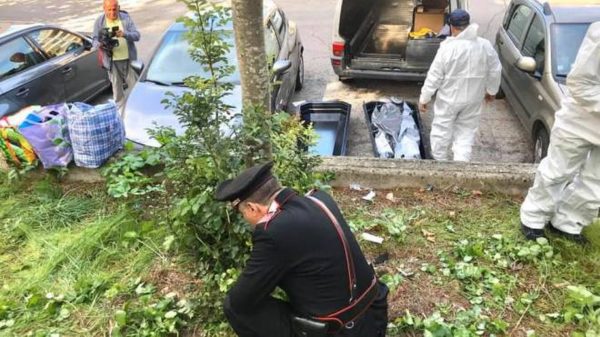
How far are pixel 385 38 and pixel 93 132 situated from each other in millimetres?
6335

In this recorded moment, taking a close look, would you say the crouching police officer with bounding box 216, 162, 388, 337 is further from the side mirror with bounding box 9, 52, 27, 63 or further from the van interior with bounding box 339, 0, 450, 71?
the side mirror with bounding box 9, 52, 27, 63

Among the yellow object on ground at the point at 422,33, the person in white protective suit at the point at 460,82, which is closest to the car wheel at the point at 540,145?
the person in white protective suit at the point at 460,82

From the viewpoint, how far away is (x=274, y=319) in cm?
263

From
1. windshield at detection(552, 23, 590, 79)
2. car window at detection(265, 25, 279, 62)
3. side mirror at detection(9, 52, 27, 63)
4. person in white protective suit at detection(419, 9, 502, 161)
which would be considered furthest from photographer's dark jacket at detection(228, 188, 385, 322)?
side mirror at detection(9, 52, 27, 63)

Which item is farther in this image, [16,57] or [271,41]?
[271,41]

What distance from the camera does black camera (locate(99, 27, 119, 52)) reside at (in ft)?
21.9

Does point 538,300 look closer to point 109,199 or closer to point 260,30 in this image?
point 260,30

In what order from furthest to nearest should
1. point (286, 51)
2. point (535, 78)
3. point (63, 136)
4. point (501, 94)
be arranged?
point (501, 94), point (286, 51), point (535, 78), point (63, 136)

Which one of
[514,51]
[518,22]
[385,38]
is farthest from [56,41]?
[518,22]

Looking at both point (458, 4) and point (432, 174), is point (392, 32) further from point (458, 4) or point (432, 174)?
point (432, 174)

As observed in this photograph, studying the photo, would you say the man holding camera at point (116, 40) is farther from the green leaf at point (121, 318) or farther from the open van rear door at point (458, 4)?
the open van rear door at point (458, 4)

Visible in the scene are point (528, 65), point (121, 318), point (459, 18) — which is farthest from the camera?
point (528, 65)

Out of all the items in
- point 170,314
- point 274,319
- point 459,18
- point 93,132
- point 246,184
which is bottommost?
point 170,314

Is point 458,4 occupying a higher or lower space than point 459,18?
lower
